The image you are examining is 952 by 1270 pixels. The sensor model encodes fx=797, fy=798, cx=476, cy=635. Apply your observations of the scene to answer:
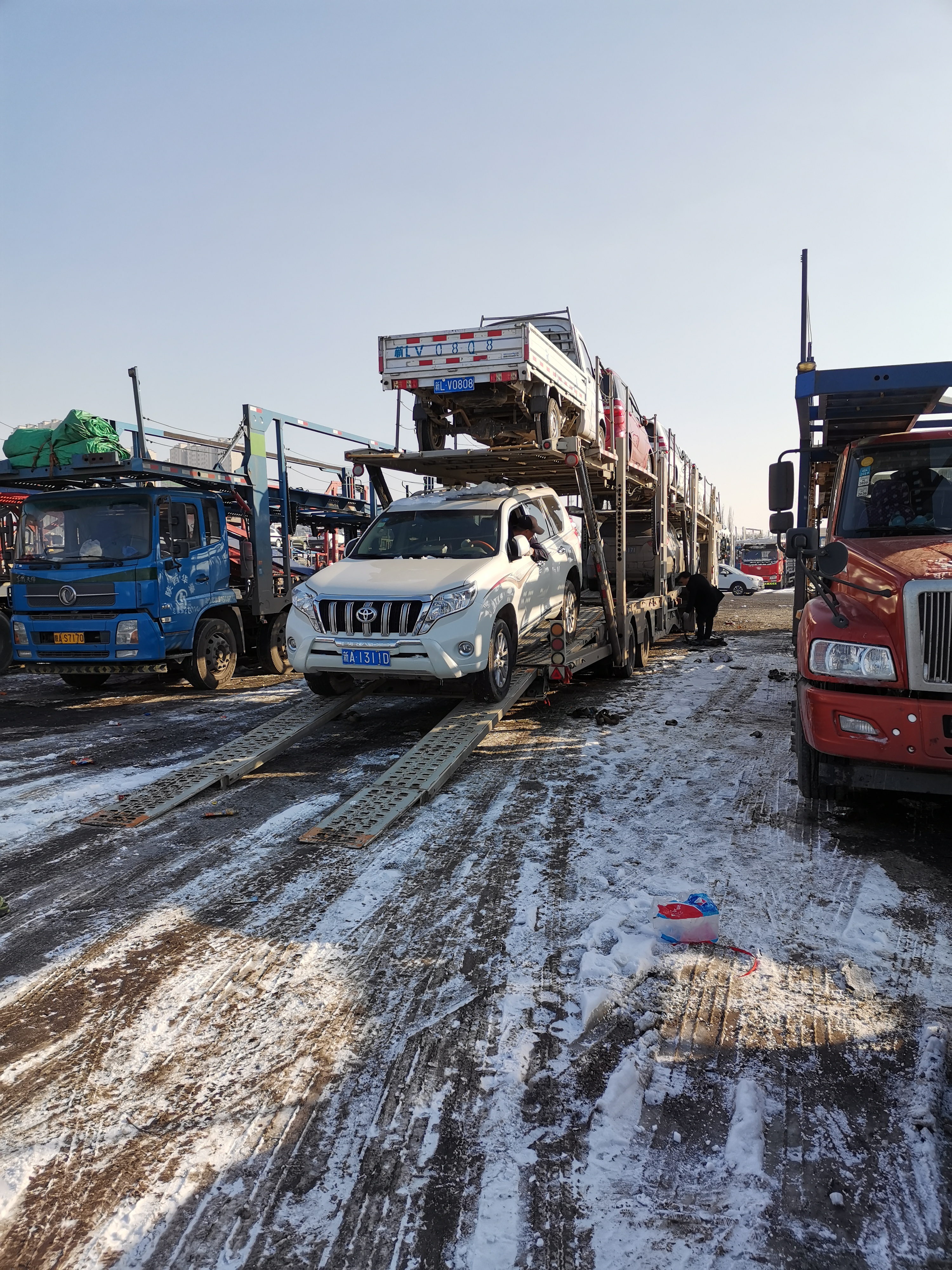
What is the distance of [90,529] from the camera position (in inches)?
396

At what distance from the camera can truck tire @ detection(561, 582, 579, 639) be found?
9.34 m

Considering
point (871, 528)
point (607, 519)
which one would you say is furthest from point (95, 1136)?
point (607, 519)

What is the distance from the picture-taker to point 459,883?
423 centimetres

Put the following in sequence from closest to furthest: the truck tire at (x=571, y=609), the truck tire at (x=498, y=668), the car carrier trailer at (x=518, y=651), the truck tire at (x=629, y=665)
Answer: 1. the car carrier trailer at (x=518, y=651)
2. the truck tire at (x=498, y=668)
3. the truck tire at (x=571, y=609)
4. the truck tire at (x=629, y=665)

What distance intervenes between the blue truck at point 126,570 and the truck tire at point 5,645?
1519 mm

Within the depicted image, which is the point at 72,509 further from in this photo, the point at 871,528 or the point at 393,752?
the point at 871,528

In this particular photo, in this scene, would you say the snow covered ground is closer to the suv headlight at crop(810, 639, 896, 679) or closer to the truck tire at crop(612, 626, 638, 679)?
the suv headlight at crop(810, 639, 896, 679)

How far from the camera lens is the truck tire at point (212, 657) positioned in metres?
10.6

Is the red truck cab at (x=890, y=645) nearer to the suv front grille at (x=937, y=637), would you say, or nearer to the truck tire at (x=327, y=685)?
the suv front grille at (x=937, y=637)

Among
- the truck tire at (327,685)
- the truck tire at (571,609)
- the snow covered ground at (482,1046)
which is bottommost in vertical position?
the snow covered ground at (482,1046)

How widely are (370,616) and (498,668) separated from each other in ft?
4.15

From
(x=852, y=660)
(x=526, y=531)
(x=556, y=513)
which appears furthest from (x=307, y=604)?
(x=852, y=660)

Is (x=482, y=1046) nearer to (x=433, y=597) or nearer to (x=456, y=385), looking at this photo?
(x=433, y=597)

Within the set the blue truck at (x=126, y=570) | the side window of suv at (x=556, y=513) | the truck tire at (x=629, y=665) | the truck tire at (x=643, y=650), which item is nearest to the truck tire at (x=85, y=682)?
the blue truck at (x=126, y=570)
